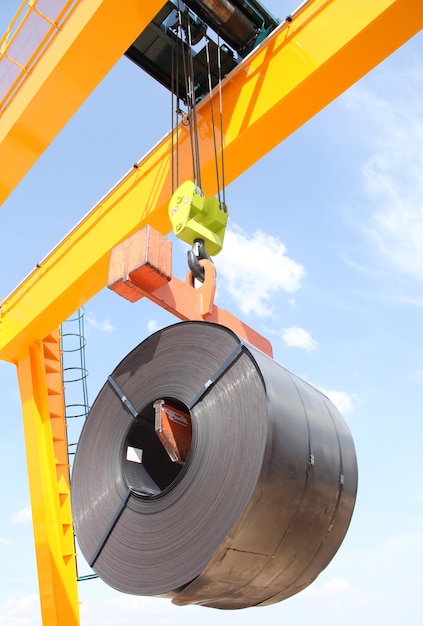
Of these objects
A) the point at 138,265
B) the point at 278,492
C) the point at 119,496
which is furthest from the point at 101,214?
the point at 278,492

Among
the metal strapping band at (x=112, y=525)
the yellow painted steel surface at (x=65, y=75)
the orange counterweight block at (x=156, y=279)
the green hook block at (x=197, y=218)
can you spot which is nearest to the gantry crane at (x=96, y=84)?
the yellow painted steel surface at (x=65, y=75)

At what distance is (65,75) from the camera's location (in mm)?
5078

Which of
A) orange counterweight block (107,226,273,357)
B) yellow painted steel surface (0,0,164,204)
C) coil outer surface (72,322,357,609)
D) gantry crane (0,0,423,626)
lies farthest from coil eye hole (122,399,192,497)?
yellow painted steel surface (0,0,164,204)

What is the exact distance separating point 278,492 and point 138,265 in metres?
1.15

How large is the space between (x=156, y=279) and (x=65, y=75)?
2.89 m

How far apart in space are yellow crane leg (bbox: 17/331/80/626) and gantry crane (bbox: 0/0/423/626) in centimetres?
2

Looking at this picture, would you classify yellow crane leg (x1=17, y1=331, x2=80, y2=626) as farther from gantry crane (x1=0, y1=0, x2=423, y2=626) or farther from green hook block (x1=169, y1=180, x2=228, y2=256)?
green hook block (x1=169, y1=180, x2=228, y2=256)

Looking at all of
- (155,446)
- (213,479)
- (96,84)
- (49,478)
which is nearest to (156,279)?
(155,446)

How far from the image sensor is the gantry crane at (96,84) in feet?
15.0

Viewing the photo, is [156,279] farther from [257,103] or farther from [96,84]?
[96,84]

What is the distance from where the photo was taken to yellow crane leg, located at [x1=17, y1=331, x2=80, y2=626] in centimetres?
748

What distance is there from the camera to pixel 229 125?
531 cm

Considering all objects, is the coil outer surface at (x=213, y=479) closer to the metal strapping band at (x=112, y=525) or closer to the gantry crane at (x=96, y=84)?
the metal strapping band at (x=112, y=525)

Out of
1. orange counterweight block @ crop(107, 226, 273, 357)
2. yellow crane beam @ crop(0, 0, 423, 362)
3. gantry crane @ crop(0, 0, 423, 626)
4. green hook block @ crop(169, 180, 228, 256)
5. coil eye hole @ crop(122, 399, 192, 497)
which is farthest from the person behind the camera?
gantry crane @ crop(0, 0, 423, 626)
